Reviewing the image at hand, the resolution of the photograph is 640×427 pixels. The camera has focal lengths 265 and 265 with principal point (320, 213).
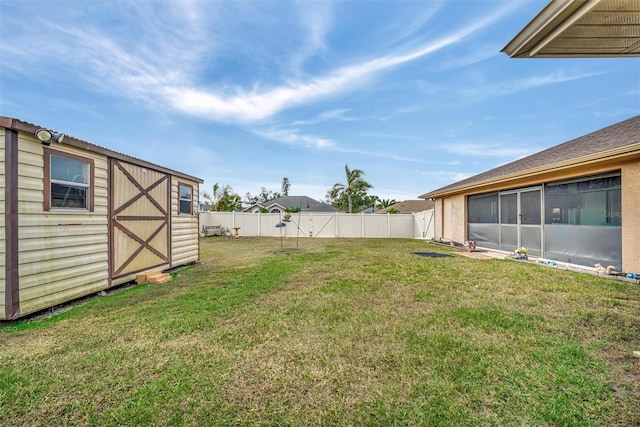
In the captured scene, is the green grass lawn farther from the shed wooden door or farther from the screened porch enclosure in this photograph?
the screened porch enclosure

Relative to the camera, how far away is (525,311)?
11.6ft

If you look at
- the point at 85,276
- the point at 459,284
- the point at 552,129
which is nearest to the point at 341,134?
the point at 552,129

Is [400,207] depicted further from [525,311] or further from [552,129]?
[525,311]

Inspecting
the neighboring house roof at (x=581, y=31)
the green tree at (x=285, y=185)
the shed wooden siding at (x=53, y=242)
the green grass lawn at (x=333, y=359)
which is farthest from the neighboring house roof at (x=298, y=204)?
the neighboring house roof at (x=581, y=31)

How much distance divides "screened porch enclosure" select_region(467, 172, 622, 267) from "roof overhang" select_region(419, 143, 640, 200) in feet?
0.91

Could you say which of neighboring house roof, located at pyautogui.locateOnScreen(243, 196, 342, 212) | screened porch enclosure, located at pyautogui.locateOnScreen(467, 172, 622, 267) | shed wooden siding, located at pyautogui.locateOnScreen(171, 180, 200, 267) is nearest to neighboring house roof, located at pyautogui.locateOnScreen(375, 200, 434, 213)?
neighboring house roof, located at pyautogui.locateOnScreen(243, 196, 342, 212)

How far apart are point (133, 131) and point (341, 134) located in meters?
12.8

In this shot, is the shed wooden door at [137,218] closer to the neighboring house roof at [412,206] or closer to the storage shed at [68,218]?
the storage shed at [68,218]

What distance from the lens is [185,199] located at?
298 inches

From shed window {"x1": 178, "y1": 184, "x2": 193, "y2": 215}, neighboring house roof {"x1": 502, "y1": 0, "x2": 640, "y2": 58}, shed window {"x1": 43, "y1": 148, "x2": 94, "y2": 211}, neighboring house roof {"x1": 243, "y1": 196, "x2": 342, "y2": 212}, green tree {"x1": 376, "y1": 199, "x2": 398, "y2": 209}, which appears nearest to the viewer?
neighboring house roof {"x1": 502, "y1": 0, "x2": 640, "y2": 58}

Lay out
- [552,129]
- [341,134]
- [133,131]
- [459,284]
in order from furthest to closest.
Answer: [341,134] → [133,131] → [552,129] → [459,284]

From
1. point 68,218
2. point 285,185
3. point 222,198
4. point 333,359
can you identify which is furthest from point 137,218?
A: point 285,185

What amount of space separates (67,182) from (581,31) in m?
6.04

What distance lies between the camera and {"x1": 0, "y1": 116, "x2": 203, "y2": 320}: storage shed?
3314mm
